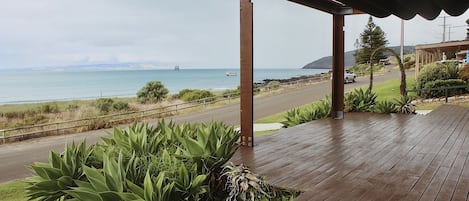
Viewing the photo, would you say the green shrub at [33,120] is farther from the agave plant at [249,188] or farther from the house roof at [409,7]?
the house roof at [409,7]

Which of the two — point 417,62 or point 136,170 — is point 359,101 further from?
point 136,170

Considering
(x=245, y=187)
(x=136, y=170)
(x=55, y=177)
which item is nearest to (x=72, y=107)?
(x=55, y=177)

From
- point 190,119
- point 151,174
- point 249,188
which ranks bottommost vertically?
point 190,119

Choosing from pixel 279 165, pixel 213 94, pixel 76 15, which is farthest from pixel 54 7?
pixel 279 165

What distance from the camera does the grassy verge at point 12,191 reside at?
4867mm

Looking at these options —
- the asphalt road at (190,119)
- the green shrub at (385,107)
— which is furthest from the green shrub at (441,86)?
the green shrub at (385,107)

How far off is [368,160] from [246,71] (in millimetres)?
1985

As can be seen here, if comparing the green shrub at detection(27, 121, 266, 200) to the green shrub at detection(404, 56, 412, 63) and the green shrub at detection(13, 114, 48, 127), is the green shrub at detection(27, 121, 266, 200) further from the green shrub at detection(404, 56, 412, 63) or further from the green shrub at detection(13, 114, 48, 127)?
the green shrub at detection(404, 56, 412, 63)

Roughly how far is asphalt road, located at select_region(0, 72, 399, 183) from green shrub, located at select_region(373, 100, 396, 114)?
145cm

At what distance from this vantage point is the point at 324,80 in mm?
13109

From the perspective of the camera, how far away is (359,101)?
8883 millimetres

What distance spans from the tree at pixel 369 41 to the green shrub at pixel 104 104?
9436 mm

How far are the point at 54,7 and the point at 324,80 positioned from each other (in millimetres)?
9014

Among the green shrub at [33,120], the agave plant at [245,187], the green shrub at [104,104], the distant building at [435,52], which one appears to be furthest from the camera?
the distant building at [435,52]
